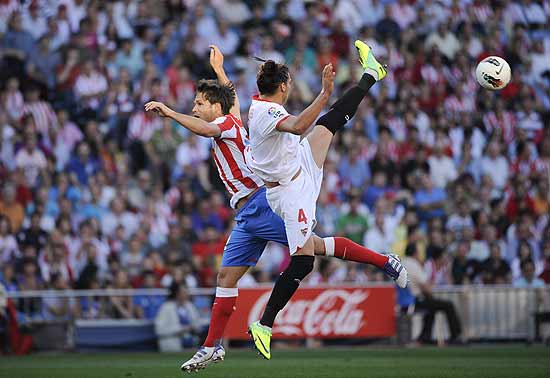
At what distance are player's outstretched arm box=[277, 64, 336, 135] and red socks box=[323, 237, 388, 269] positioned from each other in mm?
1439

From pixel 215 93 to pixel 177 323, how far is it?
671 centimetres

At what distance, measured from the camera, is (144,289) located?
693 inches

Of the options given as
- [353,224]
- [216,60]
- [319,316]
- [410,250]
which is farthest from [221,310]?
[353,224]

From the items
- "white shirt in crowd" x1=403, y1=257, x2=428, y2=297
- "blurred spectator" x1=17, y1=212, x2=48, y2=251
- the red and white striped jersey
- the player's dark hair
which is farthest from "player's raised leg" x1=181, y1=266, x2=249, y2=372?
the player's dark hair

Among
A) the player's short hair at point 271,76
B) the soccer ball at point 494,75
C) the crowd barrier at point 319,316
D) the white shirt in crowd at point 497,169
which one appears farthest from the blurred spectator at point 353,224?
the player's short hair at point 271,76

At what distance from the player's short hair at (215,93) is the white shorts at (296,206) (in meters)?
1.09

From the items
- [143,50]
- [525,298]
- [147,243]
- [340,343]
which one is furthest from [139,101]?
[525,298]

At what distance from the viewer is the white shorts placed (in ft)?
34.5

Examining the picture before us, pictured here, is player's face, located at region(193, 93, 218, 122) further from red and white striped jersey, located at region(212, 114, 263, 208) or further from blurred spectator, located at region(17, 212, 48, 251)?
blurred spectator, located at region(17, 212, 48, 251)

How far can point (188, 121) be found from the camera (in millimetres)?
10250

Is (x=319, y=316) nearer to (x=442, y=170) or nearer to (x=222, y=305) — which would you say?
(x=442, y=170)

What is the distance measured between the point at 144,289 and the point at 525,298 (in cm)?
590

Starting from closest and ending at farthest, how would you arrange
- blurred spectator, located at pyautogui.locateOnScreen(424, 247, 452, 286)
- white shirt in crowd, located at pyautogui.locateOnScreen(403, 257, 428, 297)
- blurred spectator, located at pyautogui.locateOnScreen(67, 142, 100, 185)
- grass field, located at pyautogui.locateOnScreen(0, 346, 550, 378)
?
1. grass field, located at pyautogui.locateOnScreen(0, 346, 550, 378)
2. white shirt in crowd, located at pyautogui.locateOnScreen(403, 257, 428, 297)
3. blurred spectator, located at pyautogui.locateOnScreen(424, 247, 452, 286)
4. blurred spectator, located at pyautogui.locateOnScreen(67, 142, 100, 185)

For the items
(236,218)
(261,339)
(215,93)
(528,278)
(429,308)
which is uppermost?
(215,93)
